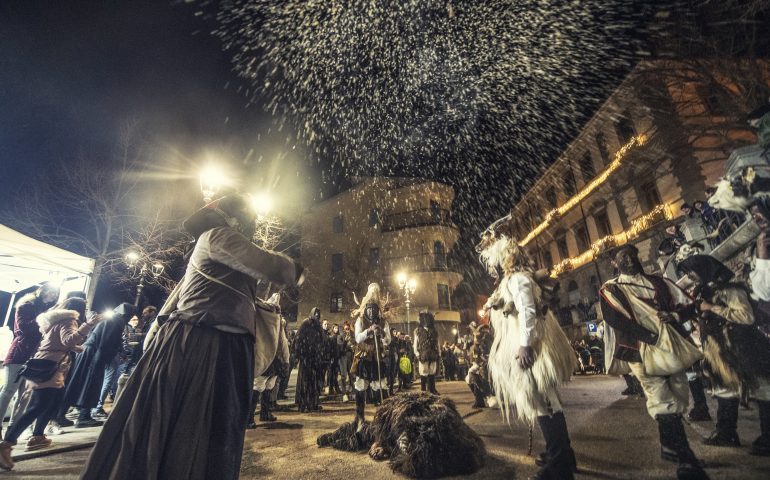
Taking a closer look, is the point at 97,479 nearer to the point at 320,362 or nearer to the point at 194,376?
the point at 194,376

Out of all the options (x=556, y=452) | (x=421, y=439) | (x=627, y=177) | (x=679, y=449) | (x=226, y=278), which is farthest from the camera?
(x=627, y=177)

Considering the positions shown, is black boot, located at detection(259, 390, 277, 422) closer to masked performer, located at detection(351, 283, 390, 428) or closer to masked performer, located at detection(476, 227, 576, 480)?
masked performer, located at detection(351, 283, 390, 428)

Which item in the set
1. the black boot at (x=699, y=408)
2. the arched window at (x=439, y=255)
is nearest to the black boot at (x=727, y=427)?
the black boot at (x=699, y=408)

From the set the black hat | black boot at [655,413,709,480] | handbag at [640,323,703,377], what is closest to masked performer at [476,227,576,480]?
handbag at [640,323,703,377]

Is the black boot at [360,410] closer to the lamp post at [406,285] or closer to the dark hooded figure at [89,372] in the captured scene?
the dark hooded figure at [89,372]

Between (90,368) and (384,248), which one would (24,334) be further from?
(384,248)

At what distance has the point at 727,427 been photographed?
334 centimetres

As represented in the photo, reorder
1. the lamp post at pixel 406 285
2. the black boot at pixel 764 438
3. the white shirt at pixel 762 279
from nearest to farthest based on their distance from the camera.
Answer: the black boot at pixel 764 438, the white shirt at pixel 762 279, the lamp post at pixel 406 285

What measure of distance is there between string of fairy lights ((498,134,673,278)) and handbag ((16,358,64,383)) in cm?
1698

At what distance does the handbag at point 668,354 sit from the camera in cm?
283

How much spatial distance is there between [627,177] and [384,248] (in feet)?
67.9

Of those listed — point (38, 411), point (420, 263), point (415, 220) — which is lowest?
point (38, 411)

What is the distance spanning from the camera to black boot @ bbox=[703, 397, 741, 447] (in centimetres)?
331

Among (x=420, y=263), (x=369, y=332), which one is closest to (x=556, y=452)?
(x=369, y=332)
